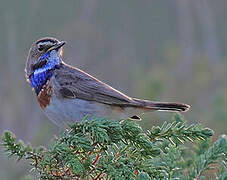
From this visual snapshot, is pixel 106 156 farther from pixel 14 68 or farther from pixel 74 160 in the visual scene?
pixel 14 68


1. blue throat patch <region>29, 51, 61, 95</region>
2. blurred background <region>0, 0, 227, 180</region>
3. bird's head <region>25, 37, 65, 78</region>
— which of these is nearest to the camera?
blue throat patch <region>29, 51, 61, 95</region>

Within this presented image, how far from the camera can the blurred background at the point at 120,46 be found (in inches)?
457

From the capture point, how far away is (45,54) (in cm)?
414

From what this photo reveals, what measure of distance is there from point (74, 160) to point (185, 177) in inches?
24.3

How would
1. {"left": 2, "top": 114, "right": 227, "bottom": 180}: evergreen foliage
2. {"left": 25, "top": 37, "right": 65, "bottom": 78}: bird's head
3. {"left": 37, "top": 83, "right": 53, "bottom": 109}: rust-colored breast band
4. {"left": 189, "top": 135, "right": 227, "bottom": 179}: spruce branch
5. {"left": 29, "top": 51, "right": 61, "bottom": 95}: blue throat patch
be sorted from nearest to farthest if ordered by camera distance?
{"left": 2, "top": 114, "right": 227, "bottom": 180}: evergreen foliage
{"left": 189, "top": 135, "right": 227, "bottom": 179}: spruce branch
{"left": 37, "top": 83, "right": 53, "bottom": 109}: rust-colored breast band
{"left": 29, "top": 51, "right": 61, "bottom": 95}: blue throat patch
{"left": 25, "top": 37, "right": 65, "bottom": 78}: bird's head

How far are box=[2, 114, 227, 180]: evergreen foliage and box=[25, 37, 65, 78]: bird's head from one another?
1660 millimetres

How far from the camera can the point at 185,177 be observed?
256cm

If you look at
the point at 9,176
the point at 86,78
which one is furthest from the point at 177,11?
the point at 86,78

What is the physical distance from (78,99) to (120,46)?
1157 cm

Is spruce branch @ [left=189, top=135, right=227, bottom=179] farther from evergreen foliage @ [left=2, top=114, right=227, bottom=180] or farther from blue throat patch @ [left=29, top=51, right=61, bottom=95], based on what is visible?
blue throat patch @ [left=29, top=51, right=61, bottom=95]

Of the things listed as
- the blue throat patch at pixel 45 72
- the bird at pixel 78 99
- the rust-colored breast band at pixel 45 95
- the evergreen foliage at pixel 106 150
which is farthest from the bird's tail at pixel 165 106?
the evergreen foliage at pixel 106 150

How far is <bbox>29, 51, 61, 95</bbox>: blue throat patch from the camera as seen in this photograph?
392 centimetres

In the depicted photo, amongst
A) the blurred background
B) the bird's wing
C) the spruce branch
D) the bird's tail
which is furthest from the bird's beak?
the blurred background

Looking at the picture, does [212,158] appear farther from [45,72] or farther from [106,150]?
[45,72]
